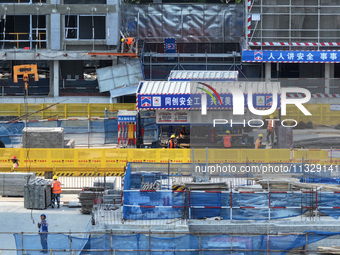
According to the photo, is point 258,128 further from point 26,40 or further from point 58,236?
point 58,236

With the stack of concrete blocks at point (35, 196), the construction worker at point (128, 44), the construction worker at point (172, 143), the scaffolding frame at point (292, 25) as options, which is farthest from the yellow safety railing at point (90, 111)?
the stack of concrete blocks at point (35, 196)

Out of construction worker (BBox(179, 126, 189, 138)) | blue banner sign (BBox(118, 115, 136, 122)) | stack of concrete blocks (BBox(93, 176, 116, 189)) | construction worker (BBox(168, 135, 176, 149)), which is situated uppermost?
blue banner sign (BBox(118, 115, 136, 122))

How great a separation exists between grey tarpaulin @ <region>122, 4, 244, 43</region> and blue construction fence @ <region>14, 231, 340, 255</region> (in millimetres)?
35891

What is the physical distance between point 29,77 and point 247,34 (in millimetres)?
15343

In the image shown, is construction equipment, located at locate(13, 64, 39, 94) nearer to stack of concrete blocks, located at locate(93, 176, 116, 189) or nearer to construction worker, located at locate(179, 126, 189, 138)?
construction worker, located at locate(179, 126, 189, 138)

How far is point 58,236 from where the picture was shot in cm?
2459

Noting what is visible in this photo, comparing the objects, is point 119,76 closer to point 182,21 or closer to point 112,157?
point 182,21

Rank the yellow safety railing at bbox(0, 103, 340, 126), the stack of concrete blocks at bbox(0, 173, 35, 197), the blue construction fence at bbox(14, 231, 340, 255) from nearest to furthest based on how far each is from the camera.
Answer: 1. the blue construction fence at bbox(14, 231, 340, 255)
2. the stack of concrete blocks at bbox(0, 173, 35, 197)
3. the yellow safety railing at bbox(0, 103, 340, 126)

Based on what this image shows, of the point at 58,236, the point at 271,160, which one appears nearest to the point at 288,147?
the point at 271,160

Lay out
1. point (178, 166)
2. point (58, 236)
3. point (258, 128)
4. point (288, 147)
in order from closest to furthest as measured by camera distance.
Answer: point (58, 236), point (178, 166), point (288, 147), point (258, 128)

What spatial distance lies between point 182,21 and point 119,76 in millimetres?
7688

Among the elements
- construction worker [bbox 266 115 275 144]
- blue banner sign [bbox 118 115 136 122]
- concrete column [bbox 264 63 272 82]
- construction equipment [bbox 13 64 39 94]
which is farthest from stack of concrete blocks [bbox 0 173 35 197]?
concrete column [bbox 264 63 272 82]

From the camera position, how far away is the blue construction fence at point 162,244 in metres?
24.1

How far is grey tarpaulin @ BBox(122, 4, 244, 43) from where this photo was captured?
59281mm
